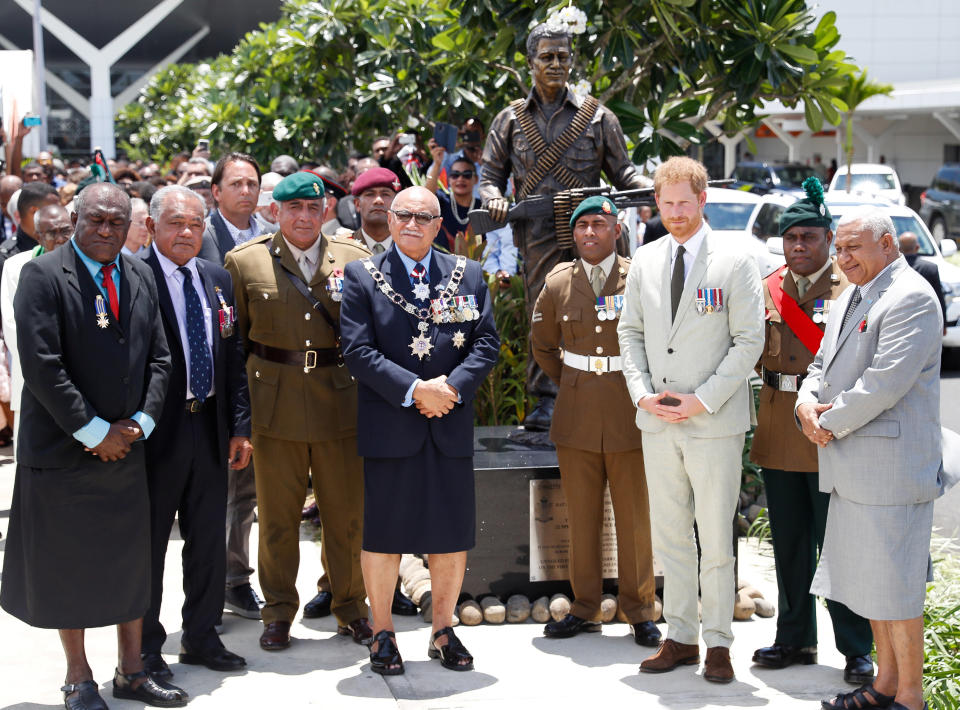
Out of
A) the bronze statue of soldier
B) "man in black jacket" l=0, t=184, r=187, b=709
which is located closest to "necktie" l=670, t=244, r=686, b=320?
the bronze statue of soldier

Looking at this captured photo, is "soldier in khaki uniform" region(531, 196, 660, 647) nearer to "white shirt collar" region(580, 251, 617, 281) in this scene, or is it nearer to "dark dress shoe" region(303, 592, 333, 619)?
"white shirt collar" region(580, 251, 617, 281)

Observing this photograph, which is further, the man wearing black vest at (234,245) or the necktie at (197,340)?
the man wearing black vest at (234,245)

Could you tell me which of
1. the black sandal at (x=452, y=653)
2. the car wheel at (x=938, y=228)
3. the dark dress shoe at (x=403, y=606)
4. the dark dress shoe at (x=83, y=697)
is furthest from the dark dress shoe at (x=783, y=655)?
the car wheel at (x=938, y=228)

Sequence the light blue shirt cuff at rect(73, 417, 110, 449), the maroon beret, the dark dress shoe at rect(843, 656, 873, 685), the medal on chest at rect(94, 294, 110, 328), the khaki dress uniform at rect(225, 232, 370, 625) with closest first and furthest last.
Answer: the light blue shirt cuff at rect(73, 417, 110, 449) < the medal on chest at rect(94, 294, 110, 328) < the dark dress shoe at rect(843, 656, 873, 685) < the khaki dress uniform at rect(225, 232, 370, 625) < the maroon beret

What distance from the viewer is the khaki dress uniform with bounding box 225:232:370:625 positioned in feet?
→ 17.8

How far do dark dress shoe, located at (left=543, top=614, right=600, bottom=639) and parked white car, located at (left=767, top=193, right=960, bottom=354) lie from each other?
8.98 metres

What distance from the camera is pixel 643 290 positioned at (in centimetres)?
519

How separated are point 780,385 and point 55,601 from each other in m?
3.18

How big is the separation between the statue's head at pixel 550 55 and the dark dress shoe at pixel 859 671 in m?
3.33

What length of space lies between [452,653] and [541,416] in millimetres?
1729

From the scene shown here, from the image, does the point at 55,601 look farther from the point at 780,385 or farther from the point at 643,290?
the point at 780,385

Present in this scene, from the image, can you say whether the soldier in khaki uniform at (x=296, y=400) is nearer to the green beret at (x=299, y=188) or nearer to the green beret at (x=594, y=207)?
the green beret at (x=299, y=188)

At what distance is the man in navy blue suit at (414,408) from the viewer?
5.09 meters

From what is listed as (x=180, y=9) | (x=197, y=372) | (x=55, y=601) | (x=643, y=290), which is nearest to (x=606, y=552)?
(x=643, y=290)
